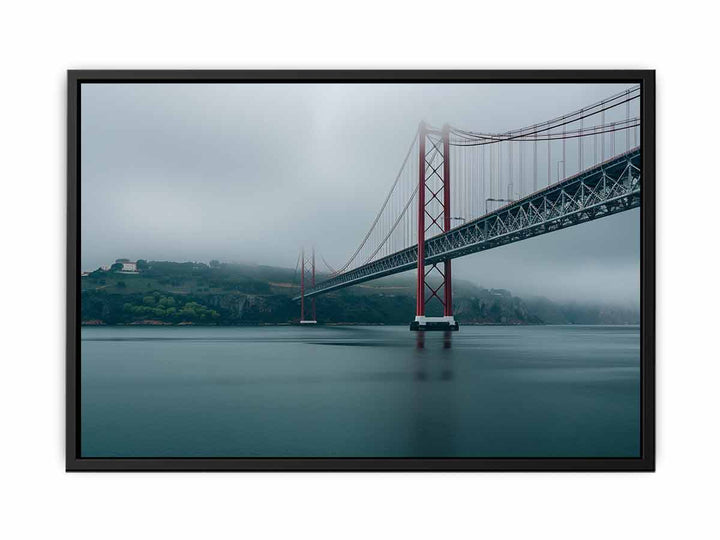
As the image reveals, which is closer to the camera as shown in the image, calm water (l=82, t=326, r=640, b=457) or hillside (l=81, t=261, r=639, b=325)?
calm water (l=82, t=326, r=640, b=457)

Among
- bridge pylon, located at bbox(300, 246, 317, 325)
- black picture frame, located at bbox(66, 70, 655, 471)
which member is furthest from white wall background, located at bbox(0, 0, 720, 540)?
bridge pylon, located at bbox(300, 246, 317, 325)

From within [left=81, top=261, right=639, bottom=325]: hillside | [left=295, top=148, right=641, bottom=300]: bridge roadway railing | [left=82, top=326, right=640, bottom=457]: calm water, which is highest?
[left=295, top=148, right=641, bottom=300]: bridge roadway railing

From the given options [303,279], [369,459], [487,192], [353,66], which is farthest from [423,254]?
[369,459]

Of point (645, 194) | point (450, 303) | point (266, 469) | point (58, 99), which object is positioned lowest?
point (266, 469)

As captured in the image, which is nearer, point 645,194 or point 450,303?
point 645,194

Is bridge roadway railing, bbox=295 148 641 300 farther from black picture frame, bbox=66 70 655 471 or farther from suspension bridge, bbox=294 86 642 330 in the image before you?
black picture frame, bbox=66 70 655 471

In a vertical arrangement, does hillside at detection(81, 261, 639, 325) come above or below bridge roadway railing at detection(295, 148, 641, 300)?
below
